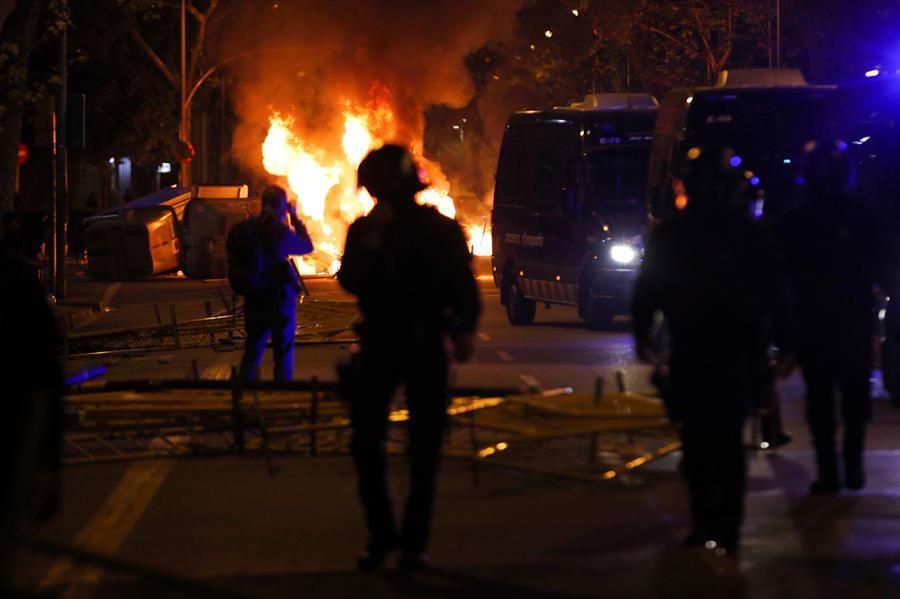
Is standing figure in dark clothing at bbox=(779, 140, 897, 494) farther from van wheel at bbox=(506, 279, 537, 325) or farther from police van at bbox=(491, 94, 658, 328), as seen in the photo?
van wheel at bbox=(506, 279, 537, 325)

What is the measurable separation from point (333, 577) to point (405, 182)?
158 cm

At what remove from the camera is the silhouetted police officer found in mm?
12367

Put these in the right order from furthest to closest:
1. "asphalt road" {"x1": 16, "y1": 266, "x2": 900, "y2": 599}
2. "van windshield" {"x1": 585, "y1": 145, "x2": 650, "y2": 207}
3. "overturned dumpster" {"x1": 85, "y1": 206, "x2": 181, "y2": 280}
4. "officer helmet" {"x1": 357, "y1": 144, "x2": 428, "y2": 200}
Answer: "overturned dumpster" {"x1": 85, "y1": 206, "x2": 181, "y2": 280}, "van windshield" {"x1": 585, "y1": 145, "x2": 650, "y2": 207}, "officer helmet" {"x1": 357, "y1": 144, "x2": 428, "y2": 200}, "asphalt road" {"x1": 16, "y1": 266, "x2": 900, "y2": 599}

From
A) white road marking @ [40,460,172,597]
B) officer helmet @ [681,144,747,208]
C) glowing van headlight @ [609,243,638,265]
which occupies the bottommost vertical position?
white road marking @ [40,460,172,597]

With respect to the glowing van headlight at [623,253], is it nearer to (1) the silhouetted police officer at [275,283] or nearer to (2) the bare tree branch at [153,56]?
(1) the silhouetted police officer at [275,283]

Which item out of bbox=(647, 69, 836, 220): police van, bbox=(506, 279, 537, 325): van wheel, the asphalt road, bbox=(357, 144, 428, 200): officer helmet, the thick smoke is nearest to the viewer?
the asphalt road

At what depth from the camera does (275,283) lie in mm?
12438

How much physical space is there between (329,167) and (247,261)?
28.0m

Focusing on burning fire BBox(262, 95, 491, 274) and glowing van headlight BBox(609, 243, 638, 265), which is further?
burning fire BBox(262, 95, 491, 274)

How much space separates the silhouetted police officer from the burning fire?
2536 centimetres

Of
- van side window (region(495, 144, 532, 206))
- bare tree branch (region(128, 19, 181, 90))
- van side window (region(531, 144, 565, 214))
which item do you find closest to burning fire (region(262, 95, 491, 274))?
bare tree branch (region(128, 19, 181, 90))

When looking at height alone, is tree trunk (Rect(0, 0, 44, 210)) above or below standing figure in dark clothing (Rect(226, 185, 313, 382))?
above

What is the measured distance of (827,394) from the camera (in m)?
8.38

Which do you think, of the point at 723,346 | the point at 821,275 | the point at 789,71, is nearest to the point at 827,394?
the point at 821,275
